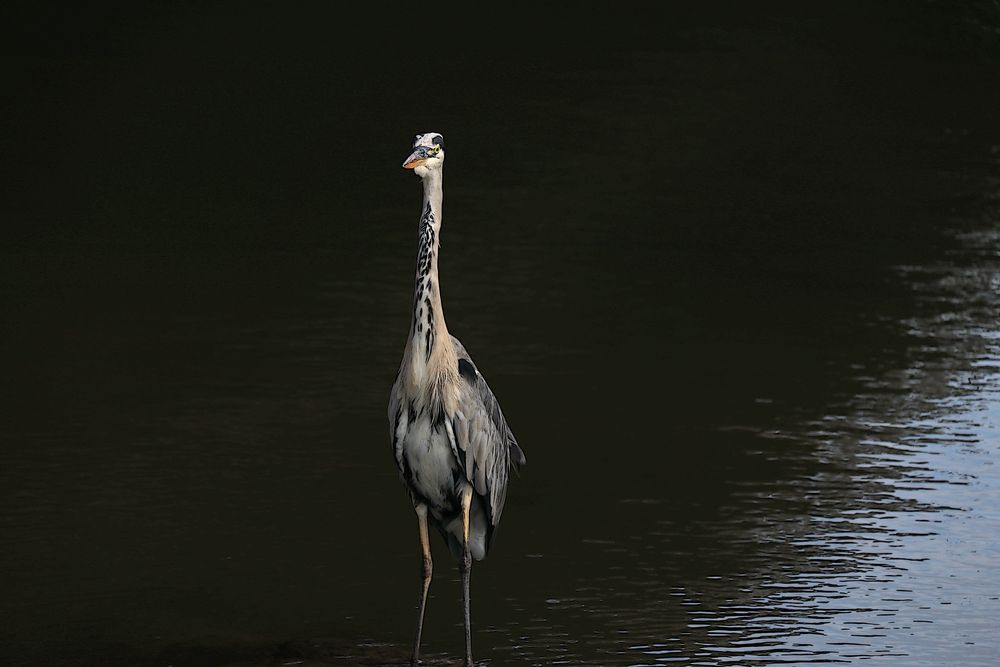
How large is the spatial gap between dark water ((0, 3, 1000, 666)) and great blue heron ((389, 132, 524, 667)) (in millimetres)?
571

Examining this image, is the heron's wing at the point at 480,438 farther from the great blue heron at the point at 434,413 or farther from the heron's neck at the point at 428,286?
the heron's neck at the point at 428,286

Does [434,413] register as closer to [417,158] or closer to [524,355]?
[417,158]

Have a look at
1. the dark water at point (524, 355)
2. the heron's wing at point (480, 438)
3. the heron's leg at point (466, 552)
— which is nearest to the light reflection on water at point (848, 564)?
the dark water at point (524, 355)

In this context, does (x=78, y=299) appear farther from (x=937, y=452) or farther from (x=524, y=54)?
(x=524, y=54)

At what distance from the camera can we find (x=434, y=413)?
5.95 meters

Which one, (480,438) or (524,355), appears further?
(524,355)

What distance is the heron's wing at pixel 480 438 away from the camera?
19.6 feet

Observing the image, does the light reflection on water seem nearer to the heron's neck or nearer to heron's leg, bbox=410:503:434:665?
heron's leg, bbox=410:503:434:665

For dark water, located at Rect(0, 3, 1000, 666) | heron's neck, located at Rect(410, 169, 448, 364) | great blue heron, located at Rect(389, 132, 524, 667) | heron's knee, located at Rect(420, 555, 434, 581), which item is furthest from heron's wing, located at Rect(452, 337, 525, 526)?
dark water, located at Rect(0, 3, 1000, 666)

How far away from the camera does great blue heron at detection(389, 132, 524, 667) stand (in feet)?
19.4

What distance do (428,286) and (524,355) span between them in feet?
13.0

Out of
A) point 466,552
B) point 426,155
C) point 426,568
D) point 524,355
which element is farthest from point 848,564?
point 524,355

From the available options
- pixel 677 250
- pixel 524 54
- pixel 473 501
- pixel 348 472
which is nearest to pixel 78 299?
pixel 348 472

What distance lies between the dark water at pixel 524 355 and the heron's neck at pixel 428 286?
44.7 inches
